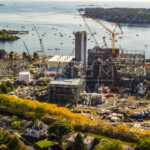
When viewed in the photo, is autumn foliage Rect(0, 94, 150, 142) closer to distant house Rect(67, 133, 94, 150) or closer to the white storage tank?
distant house Rect(67, 133, 94, 150)

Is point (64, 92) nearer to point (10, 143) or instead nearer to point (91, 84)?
point (91, 84)

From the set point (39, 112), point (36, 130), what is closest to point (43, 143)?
point (36, 130)

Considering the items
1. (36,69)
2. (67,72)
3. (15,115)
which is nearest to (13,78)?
(36,69)

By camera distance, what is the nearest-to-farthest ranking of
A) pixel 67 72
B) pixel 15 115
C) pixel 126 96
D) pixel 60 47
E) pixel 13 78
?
pixel 15 115 → pixel 126 96 → pixel 67 72 → pixel 13 78 → pixel 60 47

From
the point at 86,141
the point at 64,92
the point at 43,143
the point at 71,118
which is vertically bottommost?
the point at 43,143

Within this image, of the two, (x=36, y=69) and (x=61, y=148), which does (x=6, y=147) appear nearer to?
(x=61, y=148)

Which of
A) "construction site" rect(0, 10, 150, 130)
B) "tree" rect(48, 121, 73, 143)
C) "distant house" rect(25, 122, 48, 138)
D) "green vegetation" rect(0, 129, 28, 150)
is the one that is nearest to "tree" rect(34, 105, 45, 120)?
"distant house" rect(25, 122, 48, 138)
